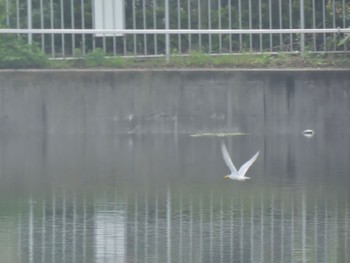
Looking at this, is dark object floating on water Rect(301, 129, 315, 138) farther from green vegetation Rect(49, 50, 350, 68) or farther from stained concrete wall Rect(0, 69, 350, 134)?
green vegetation Rect(49, 50, 350, 68)

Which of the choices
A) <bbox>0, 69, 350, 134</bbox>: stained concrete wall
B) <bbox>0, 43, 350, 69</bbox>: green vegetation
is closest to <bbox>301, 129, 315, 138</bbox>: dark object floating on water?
<bbox>0, 69, 350, 134</bbox>: stained concrete wall

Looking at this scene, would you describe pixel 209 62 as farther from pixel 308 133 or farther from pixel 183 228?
pixel 183 228

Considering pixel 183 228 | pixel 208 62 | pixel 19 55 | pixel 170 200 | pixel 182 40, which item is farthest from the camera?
pixel 182 40

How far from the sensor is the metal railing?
A: 2298cm

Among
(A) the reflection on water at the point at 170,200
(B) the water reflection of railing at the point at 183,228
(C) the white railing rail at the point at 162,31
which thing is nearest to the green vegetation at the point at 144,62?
(C) the white railing rail at the point at 162,31

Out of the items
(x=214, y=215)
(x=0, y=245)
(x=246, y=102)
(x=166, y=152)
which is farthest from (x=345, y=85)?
(x=0, y=245)

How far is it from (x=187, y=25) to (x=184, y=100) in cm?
271

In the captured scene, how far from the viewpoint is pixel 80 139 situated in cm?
2095

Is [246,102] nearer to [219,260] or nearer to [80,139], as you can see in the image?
[80,139]

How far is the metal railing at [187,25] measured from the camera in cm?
2298

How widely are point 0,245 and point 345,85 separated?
11.1 meters

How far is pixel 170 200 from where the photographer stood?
47.6ft

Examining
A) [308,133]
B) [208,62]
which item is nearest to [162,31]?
[208,62]

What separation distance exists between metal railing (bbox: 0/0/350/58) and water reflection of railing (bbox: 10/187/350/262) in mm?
8114
